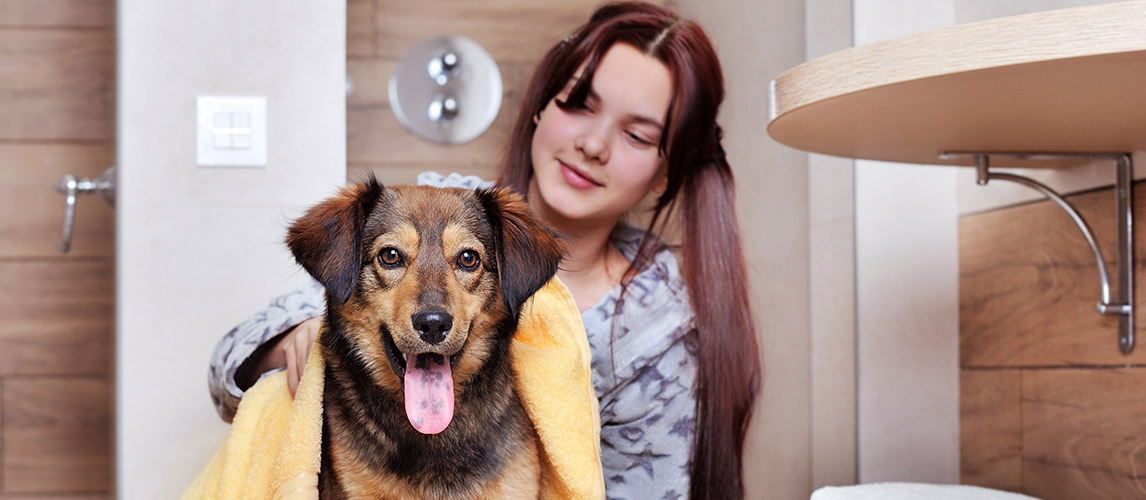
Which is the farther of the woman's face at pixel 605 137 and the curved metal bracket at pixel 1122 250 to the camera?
the woman's face at pixel 605 137

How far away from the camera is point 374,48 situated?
67.3 inches

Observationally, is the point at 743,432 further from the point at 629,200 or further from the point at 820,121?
the point at 820,121

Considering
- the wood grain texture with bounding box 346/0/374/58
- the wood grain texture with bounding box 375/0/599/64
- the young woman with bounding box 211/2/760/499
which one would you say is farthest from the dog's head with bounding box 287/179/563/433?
the wood grain texture with bounding box 375/0/599/64

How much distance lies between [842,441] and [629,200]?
2.10ft

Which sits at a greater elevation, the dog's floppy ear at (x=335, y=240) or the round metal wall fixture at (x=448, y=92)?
the round metal wall fixture at (x=448, y=92)

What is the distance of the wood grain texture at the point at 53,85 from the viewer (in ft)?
6.04

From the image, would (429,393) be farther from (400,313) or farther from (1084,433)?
(1084,433)

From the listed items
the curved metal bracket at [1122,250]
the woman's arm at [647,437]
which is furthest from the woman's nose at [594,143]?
the curved metal bracket at [1122,250]

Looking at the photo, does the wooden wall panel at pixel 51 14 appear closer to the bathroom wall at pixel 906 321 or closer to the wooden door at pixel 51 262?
the wooden door at pixel 51 262

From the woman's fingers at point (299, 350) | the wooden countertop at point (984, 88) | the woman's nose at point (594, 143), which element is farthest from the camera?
the woman's nose at point (594, 143)

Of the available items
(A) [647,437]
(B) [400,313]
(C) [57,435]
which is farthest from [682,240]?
(C) [57,435]

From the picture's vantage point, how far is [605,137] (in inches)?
53.9

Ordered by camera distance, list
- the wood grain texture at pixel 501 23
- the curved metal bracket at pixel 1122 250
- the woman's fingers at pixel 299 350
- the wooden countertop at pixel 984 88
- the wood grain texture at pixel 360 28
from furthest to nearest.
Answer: the wood grain texture at pixel 501 23
the wood grain texture at pixel 360 28
the curved metal bracket at pixel 1122 250
the woman's fingers at pixel 299 350
the wooden countertop at pixel 984 88

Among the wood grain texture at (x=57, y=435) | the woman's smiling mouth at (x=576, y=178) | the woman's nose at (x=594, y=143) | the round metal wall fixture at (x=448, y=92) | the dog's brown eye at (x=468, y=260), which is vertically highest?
the round metal wall fixture at (x=448, y=92)
